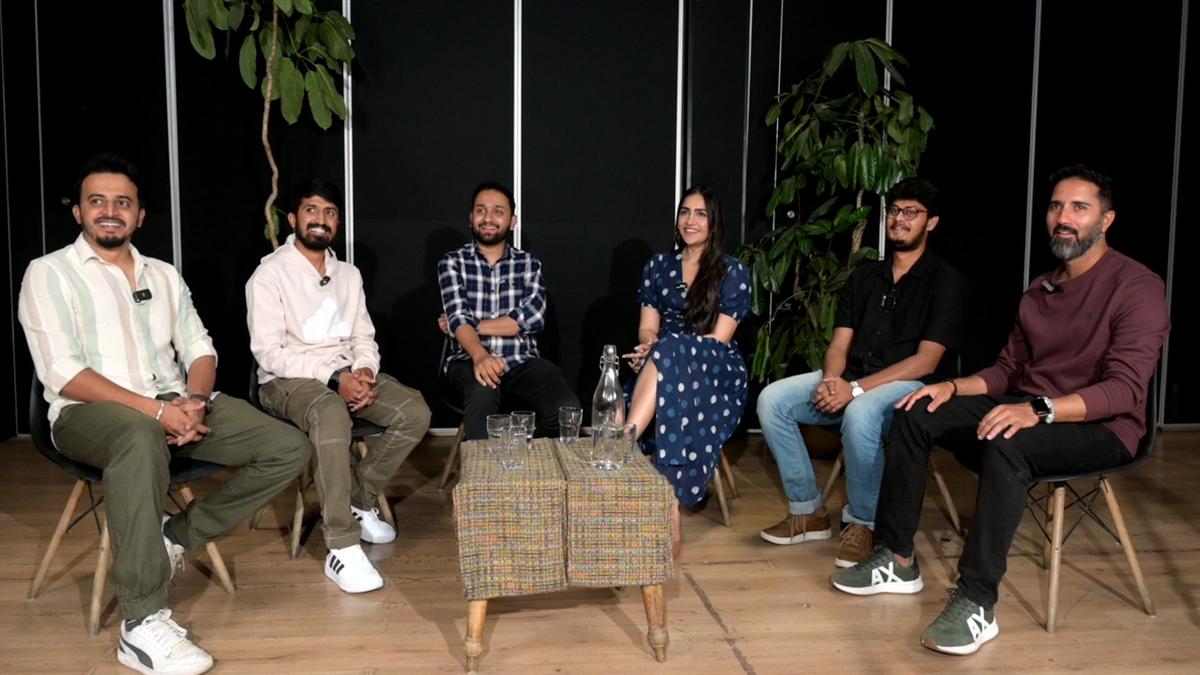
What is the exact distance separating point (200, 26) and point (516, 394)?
2.25 m

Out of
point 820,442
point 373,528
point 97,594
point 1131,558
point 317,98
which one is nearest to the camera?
point 97,594

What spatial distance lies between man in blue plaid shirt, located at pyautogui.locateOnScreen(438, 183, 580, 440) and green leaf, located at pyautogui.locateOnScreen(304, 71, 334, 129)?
100 cm

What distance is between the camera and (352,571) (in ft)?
10.00

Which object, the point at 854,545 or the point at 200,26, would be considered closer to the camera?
the point at 854,545

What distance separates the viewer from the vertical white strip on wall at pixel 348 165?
197 inches

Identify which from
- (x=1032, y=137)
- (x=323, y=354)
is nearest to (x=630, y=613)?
(x=323, y=354)

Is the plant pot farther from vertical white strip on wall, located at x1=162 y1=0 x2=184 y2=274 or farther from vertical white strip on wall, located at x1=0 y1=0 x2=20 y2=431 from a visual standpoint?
vertical white strip on wall, located at x1=0 y1=0 x2=20 y2=431

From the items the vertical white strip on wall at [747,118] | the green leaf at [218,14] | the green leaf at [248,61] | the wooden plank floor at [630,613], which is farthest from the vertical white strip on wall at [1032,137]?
the green leaf at [218,14]

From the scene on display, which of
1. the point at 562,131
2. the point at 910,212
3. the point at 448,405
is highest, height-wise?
the point at 562,131

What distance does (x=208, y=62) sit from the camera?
493 cm

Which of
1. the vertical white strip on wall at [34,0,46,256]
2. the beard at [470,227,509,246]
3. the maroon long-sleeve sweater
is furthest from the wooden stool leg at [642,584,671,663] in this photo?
the vertical white strip on wall at [34,0,46,256]

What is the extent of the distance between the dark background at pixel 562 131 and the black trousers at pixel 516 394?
50.1 inches

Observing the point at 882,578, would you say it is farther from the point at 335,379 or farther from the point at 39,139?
the point at 39,139

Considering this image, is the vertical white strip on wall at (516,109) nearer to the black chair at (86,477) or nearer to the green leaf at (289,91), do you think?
the green leaf at (289,91)
